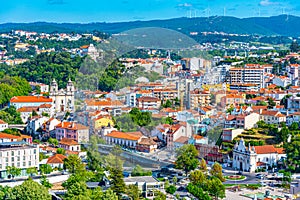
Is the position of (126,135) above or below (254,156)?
above

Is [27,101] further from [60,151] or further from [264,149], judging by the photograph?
[264,149]

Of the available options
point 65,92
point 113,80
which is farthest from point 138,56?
point 65,92

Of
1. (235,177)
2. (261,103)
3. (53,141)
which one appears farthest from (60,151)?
(261,103)

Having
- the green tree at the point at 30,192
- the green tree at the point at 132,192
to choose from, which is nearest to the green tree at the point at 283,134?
the green tree at the point at 132,192

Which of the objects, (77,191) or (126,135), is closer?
(126,135)

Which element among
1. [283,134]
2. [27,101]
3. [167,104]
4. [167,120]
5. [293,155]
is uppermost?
[167,104]

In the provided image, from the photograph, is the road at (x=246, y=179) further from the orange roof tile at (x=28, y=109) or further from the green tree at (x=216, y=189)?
the orange roof tile at (x=28, y=109)

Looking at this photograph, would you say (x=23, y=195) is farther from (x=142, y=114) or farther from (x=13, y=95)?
(x=13, y=95)
